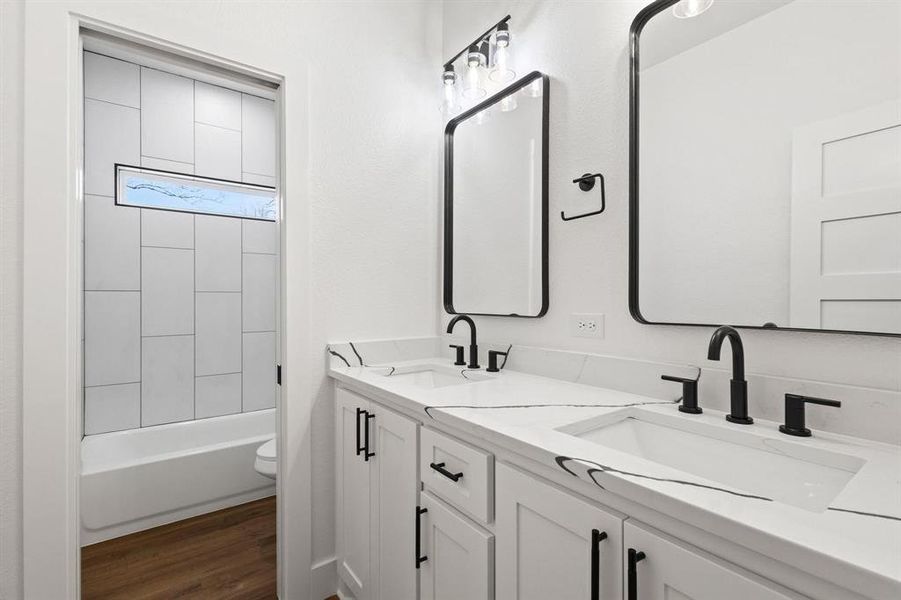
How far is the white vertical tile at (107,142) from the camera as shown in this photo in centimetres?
248

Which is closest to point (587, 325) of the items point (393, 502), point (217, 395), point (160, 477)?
point (393, 502)

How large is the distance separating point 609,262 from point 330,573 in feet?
5.18

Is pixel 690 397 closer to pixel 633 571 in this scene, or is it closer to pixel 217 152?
pixel 633 571

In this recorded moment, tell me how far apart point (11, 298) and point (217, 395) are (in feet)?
5.91

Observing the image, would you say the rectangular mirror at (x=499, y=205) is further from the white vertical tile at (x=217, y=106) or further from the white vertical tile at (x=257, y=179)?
the white vertical tile at (x=217, y=106)

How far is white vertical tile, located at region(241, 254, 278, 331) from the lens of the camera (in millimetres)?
3002

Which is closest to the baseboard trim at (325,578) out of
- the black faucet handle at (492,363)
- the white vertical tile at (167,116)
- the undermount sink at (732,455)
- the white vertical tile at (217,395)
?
the black faucet handle at (492,363)

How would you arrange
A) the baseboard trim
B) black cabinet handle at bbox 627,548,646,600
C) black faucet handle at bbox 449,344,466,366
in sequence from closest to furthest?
black cabinet handle at bbox 627,548,646,600 < the baseboard trim < black faucet handle at bbox 449,344,466,366

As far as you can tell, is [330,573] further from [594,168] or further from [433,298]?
[594,168]

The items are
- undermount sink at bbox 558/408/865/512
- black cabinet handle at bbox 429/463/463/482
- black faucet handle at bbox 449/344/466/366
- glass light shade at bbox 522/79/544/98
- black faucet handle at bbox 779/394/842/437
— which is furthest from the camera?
black faucet handle at bbox 449/344/466/366

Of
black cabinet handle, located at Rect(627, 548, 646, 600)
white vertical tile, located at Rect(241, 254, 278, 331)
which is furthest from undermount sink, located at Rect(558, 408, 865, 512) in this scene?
white vertical tile, located at Rect(241, 254, 278, 331)

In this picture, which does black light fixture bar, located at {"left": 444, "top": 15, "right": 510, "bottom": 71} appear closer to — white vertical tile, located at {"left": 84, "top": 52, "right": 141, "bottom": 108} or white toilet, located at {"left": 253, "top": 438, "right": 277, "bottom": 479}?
white vertical tile, located at {"left": 84, "top": 52, "right": 141, "bottom": 108}

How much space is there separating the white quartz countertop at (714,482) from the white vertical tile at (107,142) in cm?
239

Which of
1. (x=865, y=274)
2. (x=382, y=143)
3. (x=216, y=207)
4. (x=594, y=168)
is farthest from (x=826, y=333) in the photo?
(x=216, y=207)
